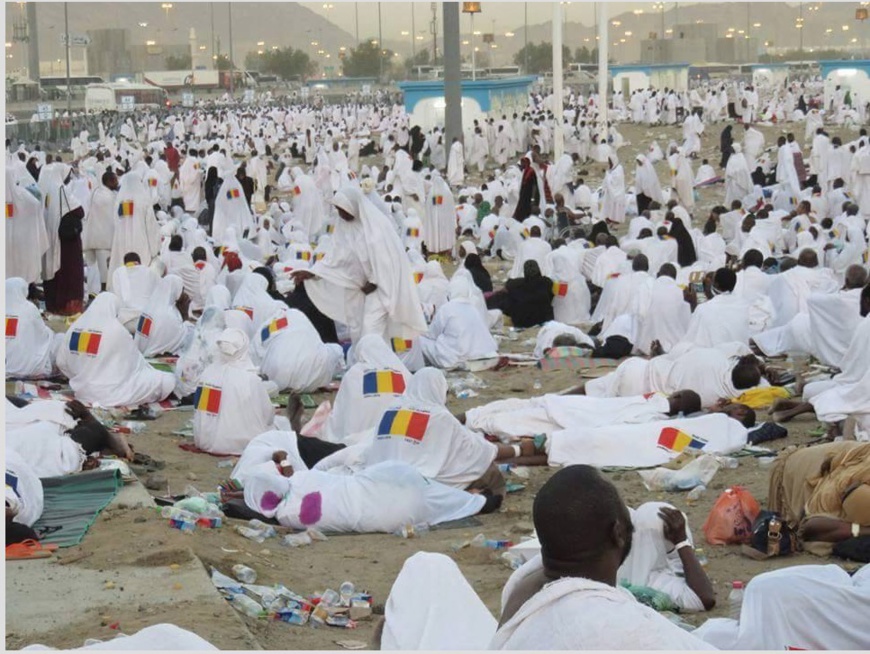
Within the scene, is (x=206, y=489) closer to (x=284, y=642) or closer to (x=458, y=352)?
(x=284, y=642)

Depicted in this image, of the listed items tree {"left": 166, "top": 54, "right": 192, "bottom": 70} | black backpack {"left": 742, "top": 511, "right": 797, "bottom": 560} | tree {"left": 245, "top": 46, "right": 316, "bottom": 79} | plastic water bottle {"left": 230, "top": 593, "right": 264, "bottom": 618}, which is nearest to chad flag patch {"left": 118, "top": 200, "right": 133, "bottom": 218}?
plastic water bottle {"left": 230, "top": 593, "right": 264, "bottom": 618}

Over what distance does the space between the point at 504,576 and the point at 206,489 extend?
84.5 inches

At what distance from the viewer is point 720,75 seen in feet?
236

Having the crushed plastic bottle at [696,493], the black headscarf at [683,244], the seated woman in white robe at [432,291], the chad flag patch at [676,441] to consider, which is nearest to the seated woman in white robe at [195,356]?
the seated woman in white robe at [432,291]

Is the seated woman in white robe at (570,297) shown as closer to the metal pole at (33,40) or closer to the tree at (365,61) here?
the metal pole at (33,40)

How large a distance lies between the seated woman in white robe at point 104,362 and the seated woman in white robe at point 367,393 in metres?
1.77

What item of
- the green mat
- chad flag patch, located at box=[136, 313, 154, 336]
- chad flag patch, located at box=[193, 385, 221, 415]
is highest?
chad flag patch, located at box=[136, 313, 154, 336]

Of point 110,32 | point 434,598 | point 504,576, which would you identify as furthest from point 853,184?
point 110,32

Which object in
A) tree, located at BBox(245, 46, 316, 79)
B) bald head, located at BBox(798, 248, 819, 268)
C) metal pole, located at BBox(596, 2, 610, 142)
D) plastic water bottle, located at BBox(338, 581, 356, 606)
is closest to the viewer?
plastic water bottle, located at BBox(338, 581, 356, 606)

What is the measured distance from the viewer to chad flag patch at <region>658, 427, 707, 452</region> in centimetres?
783

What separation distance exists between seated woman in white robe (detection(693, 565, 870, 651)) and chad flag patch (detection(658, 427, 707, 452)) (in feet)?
11.0

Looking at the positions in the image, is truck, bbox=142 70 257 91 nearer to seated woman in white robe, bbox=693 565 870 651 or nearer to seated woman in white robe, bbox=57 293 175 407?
seated woman in white robe, bbox=57 293 175 407

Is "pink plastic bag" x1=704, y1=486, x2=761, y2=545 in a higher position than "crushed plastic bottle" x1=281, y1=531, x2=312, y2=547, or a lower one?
higher

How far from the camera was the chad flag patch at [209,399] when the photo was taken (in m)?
8.33
